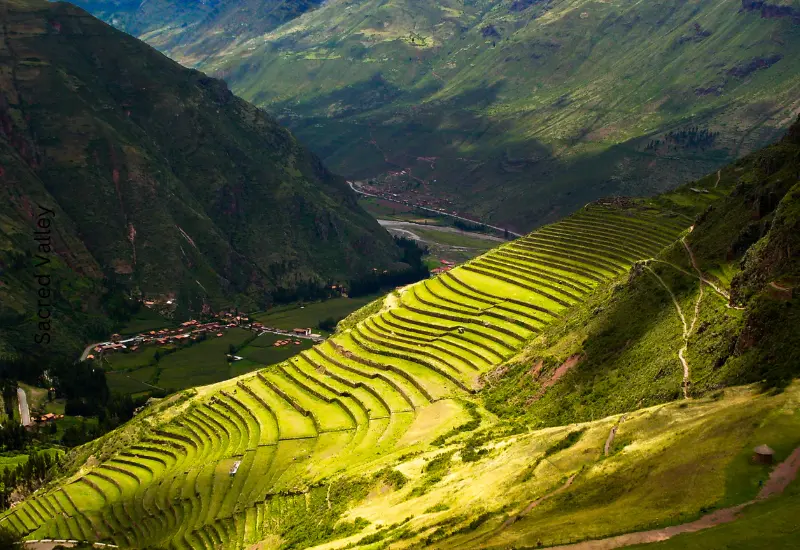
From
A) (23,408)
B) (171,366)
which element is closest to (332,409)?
(23,408)

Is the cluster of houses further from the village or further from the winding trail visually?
the village

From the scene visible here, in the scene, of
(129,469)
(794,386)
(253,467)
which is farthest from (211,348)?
(794,386)

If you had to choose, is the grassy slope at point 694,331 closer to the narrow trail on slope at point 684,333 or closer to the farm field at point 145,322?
the narrow trail on slope at point 684,333

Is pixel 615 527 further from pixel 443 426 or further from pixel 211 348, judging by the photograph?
pixel 211 348

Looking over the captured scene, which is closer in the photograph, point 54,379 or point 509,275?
point 509,275

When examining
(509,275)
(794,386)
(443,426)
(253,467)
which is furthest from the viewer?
(509,275)

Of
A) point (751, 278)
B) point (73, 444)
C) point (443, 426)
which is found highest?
point (751, 278)

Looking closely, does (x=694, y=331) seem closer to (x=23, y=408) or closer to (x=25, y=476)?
(x=25, y=476)
